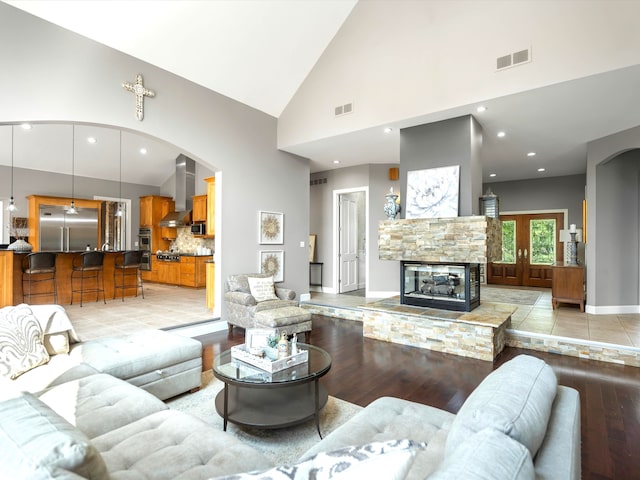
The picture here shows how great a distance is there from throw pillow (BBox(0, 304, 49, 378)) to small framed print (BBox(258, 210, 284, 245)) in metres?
3.68

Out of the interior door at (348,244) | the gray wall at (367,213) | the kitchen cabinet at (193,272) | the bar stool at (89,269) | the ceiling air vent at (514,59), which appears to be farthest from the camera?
the kitchen cabinet at (193,272)

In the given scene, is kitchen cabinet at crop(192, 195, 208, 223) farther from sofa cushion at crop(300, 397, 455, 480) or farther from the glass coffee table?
sofa cushion at crop(300, 397, 455, 480)

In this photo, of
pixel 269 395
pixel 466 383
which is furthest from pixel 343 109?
pixel 269 395

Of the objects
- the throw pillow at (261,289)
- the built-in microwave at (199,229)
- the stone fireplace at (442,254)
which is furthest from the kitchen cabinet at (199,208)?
the stone fireplace at (442,254)

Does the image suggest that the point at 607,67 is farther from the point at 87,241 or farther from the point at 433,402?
the point at 87,241

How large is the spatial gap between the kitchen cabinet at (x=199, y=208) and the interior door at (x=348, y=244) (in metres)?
3.82

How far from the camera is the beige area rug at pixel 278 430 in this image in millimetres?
2193

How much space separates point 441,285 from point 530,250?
5.74 metres

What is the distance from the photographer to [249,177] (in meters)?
5.83

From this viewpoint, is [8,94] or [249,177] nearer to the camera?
[8,94]

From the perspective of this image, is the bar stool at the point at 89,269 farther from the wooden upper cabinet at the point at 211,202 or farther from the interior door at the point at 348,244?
the interior door at the point at 348,244

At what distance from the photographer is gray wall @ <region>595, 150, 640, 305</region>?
5773 mm

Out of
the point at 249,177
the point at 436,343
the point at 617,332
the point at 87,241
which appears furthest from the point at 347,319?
the point at 87,241

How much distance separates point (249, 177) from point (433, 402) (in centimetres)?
436
